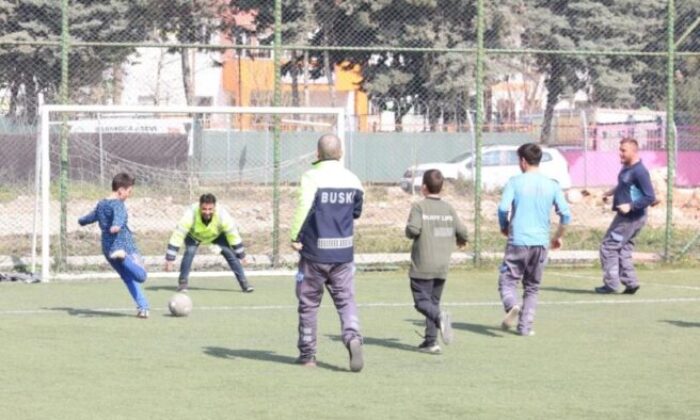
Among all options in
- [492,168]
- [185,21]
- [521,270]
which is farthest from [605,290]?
[492,168]

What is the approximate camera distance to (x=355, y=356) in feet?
35.3

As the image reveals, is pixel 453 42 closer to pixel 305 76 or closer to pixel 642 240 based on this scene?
pixel 305 76

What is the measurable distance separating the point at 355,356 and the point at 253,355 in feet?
4.23

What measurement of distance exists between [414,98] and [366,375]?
11835 millimetres

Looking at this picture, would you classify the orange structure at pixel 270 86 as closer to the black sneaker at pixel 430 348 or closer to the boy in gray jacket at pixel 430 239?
the boy in gray jacket at pixel 430 239

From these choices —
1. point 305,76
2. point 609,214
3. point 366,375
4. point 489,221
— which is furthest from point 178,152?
point 366,375

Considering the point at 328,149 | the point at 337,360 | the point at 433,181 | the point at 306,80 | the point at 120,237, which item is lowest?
the point at 337,360

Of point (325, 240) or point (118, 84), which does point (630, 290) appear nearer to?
point (325, 240)

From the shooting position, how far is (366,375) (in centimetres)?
1066

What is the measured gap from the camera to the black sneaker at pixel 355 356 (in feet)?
35.3

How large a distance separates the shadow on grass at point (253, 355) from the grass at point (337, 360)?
18mm

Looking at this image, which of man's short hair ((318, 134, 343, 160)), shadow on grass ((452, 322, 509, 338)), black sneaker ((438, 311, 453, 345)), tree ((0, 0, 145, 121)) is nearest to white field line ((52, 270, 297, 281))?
tree ((0, 0, 145, 121))

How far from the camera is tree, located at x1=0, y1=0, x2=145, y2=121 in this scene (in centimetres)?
1959

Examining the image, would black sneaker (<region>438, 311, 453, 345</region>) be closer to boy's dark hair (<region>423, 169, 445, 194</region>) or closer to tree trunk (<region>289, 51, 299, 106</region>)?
boy's dark hair (<region>423, 169, 445, 194</region>)
